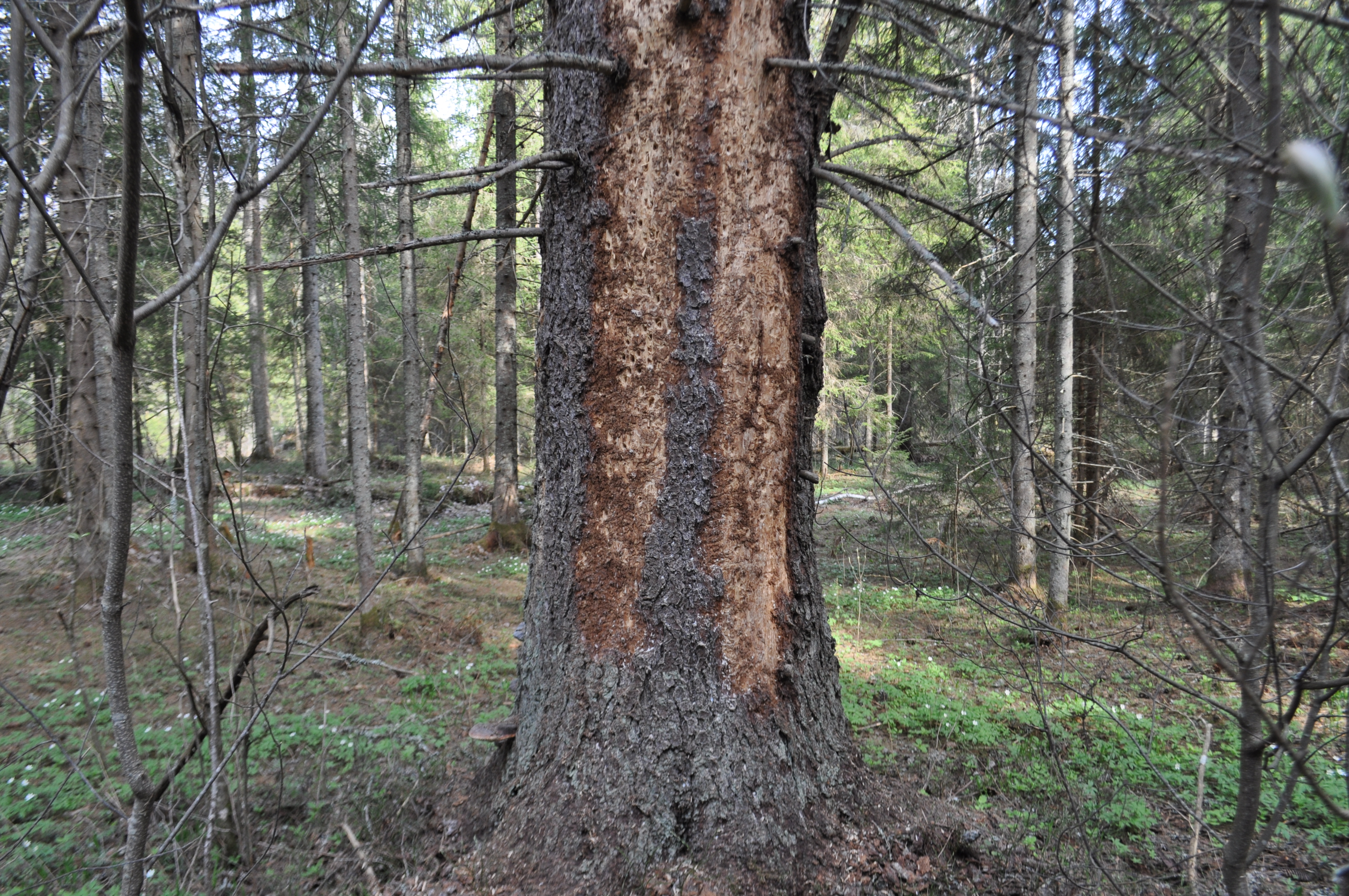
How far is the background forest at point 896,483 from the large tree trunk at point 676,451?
0.64ft

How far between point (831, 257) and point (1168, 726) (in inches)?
495

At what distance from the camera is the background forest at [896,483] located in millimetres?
1607

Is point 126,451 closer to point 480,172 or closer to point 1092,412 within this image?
point 480,172

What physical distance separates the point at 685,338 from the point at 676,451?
40cm

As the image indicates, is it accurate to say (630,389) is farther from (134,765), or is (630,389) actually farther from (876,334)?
(876,334)

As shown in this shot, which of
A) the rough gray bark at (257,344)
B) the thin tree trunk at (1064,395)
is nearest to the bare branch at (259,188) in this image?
the thin tree trunk at (1064,395)

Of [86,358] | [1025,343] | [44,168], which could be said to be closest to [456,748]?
[44,168]

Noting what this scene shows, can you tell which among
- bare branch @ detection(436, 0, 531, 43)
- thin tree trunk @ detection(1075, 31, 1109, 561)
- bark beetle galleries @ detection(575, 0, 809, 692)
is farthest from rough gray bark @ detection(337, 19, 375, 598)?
thin tree trunk @ detection(1075, 31, 1109, 561)

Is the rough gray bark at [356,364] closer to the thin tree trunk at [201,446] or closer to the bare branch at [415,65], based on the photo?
the thin tree trunk at [201,446]

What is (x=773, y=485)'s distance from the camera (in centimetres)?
251

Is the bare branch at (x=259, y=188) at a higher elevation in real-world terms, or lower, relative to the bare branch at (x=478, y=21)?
lower

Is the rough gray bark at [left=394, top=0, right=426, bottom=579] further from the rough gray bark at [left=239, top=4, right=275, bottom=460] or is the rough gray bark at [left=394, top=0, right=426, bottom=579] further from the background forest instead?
the rough gray bark at [left=239, top=4, right=275, bottom=460]

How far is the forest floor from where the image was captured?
98.8 inches

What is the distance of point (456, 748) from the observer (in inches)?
153
